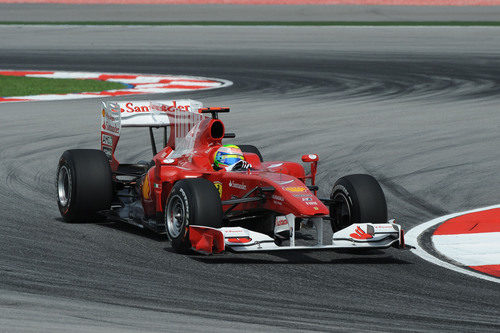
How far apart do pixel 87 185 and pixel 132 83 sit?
14396mm

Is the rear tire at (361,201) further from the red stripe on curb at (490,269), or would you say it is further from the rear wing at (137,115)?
the rear wing at (137,115)

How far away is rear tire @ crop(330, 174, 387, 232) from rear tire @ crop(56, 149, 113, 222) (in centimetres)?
230

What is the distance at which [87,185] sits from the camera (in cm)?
998

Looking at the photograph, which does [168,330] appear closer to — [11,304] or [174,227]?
[11,304]

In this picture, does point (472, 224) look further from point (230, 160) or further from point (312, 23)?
point (312, 23)

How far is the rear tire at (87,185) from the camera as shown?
9.95 meters

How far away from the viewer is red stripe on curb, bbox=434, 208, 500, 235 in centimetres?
955

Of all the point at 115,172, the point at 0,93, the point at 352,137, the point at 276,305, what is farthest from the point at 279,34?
the point at 276,305

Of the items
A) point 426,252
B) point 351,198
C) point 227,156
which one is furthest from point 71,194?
point 426,252

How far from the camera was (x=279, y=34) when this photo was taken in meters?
40.2

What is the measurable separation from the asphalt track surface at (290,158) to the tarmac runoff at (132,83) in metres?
0.79

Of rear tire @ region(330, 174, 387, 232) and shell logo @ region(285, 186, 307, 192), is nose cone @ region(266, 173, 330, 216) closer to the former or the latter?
shell logo @ region(285, 186, 307, 192)

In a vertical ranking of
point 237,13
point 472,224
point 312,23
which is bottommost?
point 237,13

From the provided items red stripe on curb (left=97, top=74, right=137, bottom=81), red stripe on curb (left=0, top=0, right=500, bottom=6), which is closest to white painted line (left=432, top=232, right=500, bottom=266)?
red stripe on curb (left=97, top=74, right=137, bottom=81)
